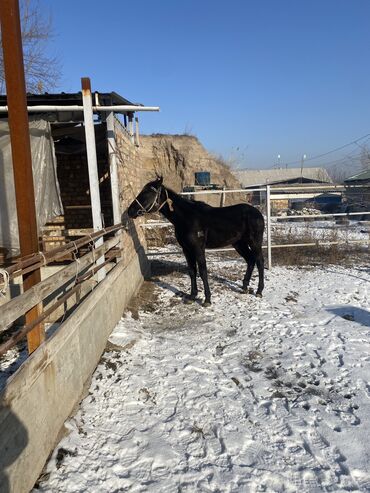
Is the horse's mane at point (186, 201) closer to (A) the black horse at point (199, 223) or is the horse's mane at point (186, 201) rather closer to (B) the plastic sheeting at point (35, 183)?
(A) the black horse at point (199, 223)

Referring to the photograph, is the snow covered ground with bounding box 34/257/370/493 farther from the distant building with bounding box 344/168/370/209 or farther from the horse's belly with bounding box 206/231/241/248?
the distant building with bounding box 344/168/370/209

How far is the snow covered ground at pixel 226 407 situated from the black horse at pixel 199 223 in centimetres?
109

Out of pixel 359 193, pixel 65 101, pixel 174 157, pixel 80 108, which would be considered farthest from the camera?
pixel 174 157

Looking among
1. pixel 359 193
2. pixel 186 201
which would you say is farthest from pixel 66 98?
pixel 359 193

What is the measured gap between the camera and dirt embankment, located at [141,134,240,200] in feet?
81.3

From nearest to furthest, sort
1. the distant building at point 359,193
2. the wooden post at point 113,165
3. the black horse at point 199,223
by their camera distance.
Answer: the wooden post at point 113,165, the black horse at point 199,223, the distant building at point 359,193

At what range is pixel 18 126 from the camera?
2859 millimetres

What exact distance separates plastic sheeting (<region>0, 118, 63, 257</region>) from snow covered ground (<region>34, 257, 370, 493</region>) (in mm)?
1980

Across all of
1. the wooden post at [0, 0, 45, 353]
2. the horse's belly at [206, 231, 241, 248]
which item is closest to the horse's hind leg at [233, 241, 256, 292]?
the horse's belly at [206, 231, 241, 248]

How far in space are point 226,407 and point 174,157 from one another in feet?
77.2

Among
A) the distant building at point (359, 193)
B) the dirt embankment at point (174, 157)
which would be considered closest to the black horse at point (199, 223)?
the distant building at point (359, 193)

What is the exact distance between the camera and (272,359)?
4.09 meters

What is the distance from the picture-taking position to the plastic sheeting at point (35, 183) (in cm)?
473

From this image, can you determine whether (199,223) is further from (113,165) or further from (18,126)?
(18,126)
